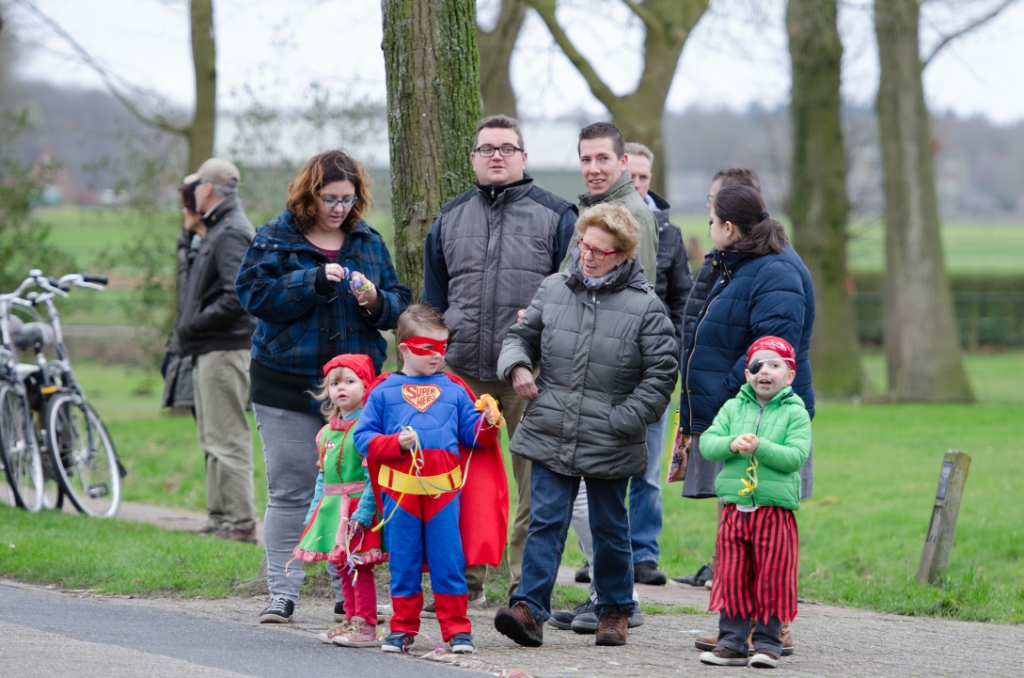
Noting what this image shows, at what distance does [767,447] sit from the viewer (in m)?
4.82

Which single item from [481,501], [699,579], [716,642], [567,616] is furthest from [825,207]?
[481,501]

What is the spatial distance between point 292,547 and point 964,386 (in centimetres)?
1503

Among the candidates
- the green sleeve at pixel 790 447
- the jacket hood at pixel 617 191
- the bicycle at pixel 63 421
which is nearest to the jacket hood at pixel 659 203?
the jacket hood at pixel 617 191

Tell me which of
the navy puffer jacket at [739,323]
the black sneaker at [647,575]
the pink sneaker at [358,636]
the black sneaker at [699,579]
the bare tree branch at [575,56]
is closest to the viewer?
the pink sneaker at [358,636]

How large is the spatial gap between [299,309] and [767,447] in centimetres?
204

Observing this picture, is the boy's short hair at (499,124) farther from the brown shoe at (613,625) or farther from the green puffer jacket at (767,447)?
the brown shoe at (613,625)

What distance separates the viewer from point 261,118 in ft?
49.7

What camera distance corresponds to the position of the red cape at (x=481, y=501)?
4832 mm

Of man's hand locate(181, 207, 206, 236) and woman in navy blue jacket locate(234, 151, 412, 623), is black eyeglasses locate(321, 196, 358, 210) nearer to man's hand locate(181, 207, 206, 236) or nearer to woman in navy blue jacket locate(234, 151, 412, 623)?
woman in navy blue jacket locate(234, 151, 412, 623)

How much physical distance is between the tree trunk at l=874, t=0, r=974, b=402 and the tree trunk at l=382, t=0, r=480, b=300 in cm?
1339

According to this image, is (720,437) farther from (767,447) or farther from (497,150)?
(497,150)

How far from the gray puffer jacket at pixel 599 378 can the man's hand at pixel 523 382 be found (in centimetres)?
3

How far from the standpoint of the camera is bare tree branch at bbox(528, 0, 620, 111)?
14524mm

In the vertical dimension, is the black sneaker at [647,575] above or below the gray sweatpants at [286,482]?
below
